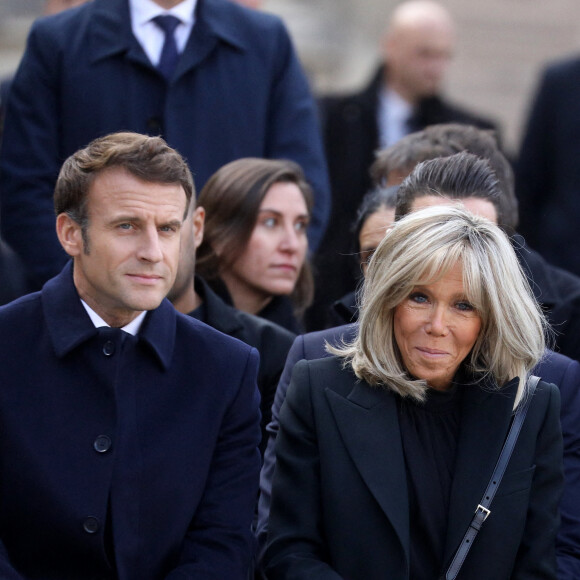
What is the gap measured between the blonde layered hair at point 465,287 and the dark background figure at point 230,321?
74 centimetres

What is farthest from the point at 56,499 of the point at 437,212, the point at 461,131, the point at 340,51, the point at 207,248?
the point at 340,51

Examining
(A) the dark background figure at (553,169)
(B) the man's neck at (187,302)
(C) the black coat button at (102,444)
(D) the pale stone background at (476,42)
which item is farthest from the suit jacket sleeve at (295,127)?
(D) the pale stone background at (476,42)

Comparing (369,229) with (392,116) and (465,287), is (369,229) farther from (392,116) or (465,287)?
(392,116)

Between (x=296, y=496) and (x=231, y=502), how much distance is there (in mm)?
198

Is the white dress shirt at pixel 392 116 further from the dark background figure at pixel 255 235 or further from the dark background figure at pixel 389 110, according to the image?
the dark background figure at pixel 255 235

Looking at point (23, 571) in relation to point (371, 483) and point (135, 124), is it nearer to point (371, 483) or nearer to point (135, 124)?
point (371, 483)

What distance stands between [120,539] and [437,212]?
1.25m

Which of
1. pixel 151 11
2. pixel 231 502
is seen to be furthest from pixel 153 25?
pixel 231 502

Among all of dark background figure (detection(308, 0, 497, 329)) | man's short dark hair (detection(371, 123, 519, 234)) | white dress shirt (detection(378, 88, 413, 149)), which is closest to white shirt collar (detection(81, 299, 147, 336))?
man's short dark hair (detection(371, 123, 519, 234))

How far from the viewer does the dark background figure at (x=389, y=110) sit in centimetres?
697

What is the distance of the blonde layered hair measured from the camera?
3.71 meters

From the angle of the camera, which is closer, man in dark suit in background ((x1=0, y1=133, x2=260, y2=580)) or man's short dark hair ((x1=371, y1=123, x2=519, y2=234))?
man in dark suit in background ((x1=0, y1=133, x2=260, y2=580))

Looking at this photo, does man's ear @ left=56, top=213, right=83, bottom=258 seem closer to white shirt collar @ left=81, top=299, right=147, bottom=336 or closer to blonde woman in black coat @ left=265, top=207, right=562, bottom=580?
white shirt collar @ left=81, top=299, right=147, bottom=336

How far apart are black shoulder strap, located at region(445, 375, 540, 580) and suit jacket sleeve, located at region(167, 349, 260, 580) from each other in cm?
59
